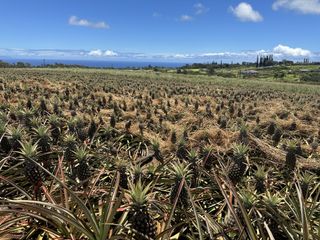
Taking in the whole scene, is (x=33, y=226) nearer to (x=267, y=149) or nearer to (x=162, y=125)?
(x=267, y=149)

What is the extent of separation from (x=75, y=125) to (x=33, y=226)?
429 cm

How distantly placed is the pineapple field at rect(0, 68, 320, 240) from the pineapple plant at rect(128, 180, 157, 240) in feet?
0.03

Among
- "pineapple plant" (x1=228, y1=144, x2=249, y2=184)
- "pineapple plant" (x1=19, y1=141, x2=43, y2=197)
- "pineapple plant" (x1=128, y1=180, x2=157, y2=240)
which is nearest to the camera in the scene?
"pineapple plant" (x1=128, y1=180, x2=157, y2=240)

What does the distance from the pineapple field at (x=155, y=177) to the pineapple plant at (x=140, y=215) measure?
0.01 m

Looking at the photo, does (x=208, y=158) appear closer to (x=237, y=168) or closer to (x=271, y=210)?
(x=237, y=168)

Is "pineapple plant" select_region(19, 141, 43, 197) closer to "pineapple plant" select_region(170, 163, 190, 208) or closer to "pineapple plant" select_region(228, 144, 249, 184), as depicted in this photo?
"pineapple plant" select_region(170, 163, 190, 208)

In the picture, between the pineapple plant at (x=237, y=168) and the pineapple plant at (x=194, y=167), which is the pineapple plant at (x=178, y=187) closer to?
the pineapple plant at (x=194, y=167)

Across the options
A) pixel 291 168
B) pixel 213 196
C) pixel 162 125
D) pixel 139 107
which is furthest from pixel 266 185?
pixel 139 107

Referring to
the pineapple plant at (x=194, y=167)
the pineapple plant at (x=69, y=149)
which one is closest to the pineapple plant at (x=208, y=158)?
the pineapple plant at (x=194, y=167)

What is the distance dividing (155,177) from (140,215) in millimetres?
2450

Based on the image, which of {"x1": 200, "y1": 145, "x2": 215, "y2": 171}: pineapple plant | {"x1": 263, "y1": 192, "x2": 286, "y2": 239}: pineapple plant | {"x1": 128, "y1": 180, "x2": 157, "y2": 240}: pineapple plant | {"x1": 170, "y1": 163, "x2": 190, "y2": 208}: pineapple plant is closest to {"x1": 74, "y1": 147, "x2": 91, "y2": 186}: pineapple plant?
{"x1": 170, "y1": 163, "x2": 190, "y2": 208}: pineapple plant

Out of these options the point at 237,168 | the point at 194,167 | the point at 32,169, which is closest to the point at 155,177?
the point at 194,167

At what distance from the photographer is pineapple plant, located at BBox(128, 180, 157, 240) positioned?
3.51 meters

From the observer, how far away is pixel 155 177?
6.00 metres
